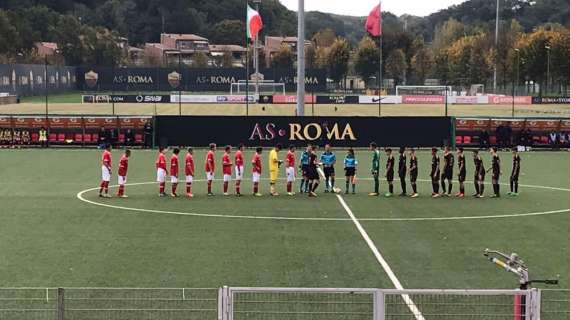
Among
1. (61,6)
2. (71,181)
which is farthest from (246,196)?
(61,6)

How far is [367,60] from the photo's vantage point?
4975 inches

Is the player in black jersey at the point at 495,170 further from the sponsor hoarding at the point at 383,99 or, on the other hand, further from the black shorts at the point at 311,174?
the sponsor hoarding at the point at 383,99

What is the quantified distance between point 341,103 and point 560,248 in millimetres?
71699

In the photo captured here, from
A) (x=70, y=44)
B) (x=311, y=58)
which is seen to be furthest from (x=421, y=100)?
(x=70, y=44)

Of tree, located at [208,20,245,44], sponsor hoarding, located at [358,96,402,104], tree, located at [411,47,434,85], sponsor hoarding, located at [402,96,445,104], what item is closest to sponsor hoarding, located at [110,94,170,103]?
sponsor hoarding, located at [358,96,402,104]

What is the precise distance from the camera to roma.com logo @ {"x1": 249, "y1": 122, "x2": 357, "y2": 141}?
138 feet

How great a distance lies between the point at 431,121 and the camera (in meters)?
42.6

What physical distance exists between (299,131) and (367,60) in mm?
86333

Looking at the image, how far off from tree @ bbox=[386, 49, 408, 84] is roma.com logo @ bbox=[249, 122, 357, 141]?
8704 centimetres

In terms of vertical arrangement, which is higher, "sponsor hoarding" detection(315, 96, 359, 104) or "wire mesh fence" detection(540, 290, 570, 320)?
"sponsor hoarding" detection(315, 96, 359, 104)

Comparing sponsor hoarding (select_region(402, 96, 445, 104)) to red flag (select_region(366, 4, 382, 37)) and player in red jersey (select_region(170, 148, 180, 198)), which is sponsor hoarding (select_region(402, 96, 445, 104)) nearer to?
red flag (select_region(366, 4, 382, 37))

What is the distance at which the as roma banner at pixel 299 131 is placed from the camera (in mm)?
42125

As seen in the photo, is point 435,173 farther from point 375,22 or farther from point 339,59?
point 339,59

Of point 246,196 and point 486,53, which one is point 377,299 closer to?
point 246,196
